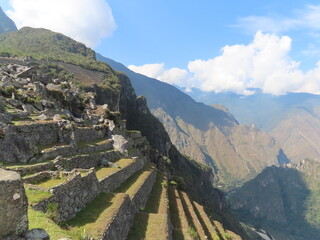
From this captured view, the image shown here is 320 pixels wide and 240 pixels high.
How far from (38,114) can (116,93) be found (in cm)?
7572

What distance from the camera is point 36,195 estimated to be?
12.1m

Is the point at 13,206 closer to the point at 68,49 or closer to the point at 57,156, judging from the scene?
the point at 57,156

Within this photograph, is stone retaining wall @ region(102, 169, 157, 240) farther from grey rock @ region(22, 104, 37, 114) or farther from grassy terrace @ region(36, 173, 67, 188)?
grey rock @ region(22, 104, 37, 114)

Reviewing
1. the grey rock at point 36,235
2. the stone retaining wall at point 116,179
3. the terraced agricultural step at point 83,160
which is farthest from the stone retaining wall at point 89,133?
the grey rock at point 36,235

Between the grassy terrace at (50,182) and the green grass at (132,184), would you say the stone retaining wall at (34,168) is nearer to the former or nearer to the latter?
the grassy terrace at (50,182)

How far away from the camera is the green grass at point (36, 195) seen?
11.4 m

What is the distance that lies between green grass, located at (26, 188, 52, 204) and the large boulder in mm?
4924

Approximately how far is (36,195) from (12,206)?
6.29 metres

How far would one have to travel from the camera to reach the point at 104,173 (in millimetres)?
21625

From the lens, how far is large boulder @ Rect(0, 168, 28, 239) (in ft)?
20.2

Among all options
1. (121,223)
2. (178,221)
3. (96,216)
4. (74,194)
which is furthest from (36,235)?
(178,221)

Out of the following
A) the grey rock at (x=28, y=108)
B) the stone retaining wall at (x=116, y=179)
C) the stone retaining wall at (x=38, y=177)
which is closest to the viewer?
the stone retaining wall at (x=38, y=177)

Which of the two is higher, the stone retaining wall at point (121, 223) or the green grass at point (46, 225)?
the green grass at point (46, 225)

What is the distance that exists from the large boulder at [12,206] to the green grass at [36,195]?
4924 mm
